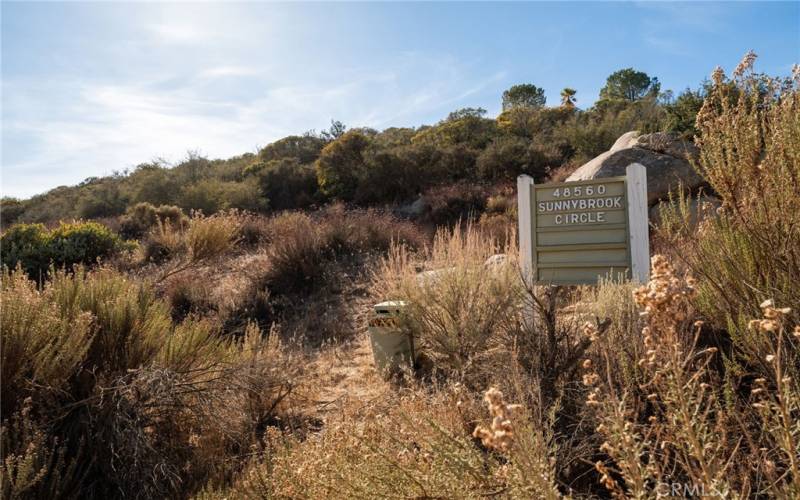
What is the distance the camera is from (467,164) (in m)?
18.0

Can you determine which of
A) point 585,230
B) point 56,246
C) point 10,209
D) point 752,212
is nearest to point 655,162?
point 585,230

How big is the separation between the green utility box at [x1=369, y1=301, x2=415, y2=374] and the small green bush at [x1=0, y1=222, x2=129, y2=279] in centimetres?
686

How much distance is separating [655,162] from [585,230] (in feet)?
18.8

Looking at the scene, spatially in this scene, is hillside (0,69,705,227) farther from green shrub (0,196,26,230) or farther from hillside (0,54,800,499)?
hillside (0,54,800,499)

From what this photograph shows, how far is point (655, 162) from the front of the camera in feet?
32.0

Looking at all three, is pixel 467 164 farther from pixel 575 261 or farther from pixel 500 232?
pixel 575 261

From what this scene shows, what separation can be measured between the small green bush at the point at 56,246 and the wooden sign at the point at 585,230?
8.14 m

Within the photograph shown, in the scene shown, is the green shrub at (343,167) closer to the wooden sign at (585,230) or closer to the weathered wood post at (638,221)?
the wooden sign at (585,230)

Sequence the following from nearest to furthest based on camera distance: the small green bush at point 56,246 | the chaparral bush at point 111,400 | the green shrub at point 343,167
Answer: the chaparral bush at point 111,400 → the small green bush at point 56,246 → the green shrub at point 343,167

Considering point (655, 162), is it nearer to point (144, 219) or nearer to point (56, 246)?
point (56, 246)

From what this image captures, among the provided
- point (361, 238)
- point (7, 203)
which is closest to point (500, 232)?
point (361, 238)

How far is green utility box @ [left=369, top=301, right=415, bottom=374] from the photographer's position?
5.10m

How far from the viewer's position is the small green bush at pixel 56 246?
9.72 m

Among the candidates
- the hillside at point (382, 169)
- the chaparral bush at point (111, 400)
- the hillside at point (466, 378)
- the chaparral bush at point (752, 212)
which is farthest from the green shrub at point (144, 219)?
the chaparral bush at point (752, 212)
